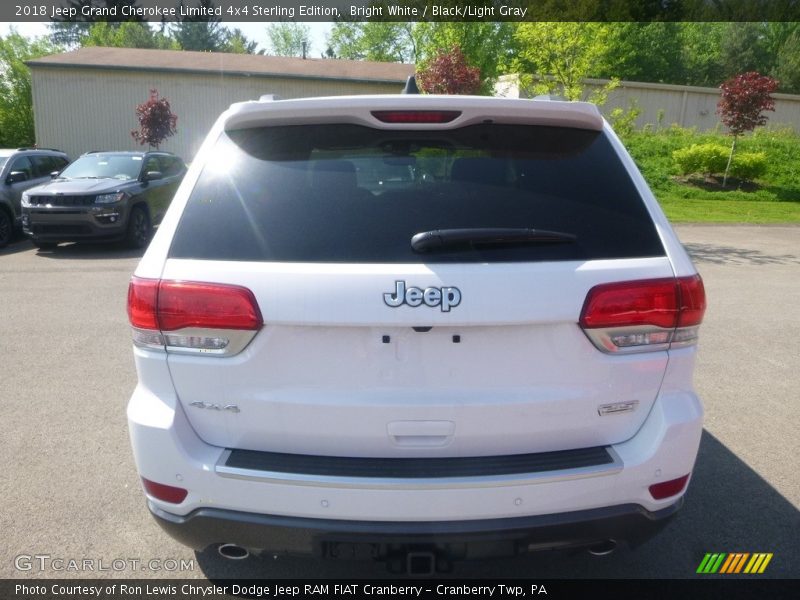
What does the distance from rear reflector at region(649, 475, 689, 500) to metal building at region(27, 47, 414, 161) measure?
30.0 m

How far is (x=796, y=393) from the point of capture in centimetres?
509

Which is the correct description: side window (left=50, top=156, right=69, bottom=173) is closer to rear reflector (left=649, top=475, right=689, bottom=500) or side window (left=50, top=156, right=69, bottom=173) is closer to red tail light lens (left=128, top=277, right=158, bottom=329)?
red tail light lens (left=128, top=277, right=158, bottom=329)

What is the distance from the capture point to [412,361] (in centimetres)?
212

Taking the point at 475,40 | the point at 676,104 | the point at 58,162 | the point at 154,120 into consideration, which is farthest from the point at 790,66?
the point at 58,162

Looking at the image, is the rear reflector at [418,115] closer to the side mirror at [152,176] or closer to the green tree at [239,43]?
the side mirror at [152,176]

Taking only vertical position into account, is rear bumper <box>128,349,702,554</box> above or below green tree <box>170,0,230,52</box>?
below

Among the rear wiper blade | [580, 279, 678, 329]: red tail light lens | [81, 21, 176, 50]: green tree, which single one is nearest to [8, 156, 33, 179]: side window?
the rear wiper blade

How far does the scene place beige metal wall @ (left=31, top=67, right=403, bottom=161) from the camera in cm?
3031

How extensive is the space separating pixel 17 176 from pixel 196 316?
13.3 metres

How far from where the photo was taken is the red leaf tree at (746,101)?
70.6 ft

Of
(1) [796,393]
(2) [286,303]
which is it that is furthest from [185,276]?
(1) [796,393]

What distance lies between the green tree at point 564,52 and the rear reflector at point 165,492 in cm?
1220

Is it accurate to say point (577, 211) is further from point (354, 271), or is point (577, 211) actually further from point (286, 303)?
point (286, 303)

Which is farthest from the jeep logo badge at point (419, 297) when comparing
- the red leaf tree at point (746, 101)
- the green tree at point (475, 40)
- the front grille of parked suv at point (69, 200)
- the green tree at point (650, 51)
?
the green tree at point (650, 51)
